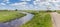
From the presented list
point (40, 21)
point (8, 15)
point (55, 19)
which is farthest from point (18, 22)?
point (55, 19)

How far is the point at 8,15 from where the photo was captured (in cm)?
183

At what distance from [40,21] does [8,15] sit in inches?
17.2

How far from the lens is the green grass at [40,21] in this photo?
177cm

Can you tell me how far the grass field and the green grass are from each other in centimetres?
17

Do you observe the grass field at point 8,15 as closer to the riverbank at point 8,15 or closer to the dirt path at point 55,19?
the riverbank at point 8,15

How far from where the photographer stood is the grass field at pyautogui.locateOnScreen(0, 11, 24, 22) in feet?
5.93

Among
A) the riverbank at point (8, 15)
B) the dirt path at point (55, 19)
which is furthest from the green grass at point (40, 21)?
the riverbank at point (8, 15)

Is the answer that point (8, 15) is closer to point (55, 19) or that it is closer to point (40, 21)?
point (40, 21)

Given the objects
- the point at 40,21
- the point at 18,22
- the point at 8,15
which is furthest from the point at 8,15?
the point at 40,21

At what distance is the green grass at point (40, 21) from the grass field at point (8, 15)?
167mm

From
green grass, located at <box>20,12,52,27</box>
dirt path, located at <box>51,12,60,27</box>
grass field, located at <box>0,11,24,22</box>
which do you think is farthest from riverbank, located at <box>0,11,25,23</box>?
dirt path, located at <box>51,12,60,27</box>

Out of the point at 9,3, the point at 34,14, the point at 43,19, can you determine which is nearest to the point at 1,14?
the point at 9,3

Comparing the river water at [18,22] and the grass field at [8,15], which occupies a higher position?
the grass field at [8,15]

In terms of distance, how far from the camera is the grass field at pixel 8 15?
71.1 inches
